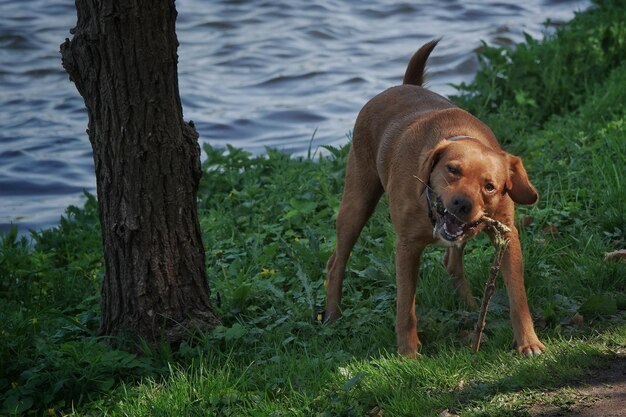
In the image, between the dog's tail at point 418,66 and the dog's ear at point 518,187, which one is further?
the dog's tail at point 418,66

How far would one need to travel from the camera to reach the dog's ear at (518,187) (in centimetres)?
461

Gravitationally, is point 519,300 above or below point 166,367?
above

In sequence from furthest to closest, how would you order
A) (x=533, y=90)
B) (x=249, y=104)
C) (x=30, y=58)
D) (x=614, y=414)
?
(x=30, y=58) < (x=249, y=104) < (x=533, y=90) < (x=614, y=414)

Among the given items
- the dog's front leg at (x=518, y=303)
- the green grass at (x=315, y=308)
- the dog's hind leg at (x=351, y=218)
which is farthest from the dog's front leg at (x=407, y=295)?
the dog's hind leg at (x=351, y=218)

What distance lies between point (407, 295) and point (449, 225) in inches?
22.5

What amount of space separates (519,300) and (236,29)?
10.3 meters

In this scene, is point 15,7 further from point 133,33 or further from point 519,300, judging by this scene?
point 519,300

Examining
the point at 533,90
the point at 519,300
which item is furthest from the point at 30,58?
the point at 519,300

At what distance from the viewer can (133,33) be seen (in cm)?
486

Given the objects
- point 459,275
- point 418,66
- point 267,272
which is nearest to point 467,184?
point 459,275

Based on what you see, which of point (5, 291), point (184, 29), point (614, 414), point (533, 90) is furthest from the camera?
point (184, 29)

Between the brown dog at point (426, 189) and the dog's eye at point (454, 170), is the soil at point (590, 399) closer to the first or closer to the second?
the brown dog at point (426, 189)

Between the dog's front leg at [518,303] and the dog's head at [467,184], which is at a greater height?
the dog's head at [467,184]

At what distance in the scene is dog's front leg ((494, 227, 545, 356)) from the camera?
4.65 metres
